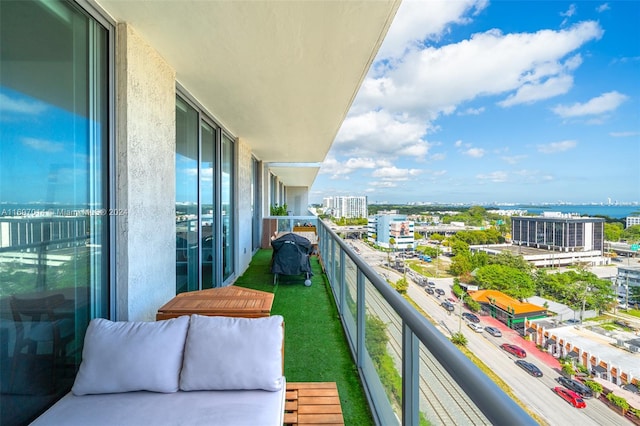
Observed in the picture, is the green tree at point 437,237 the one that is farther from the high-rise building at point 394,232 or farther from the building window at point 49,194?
the building window at point 49,194

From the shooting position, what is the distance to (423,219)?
3199 millimetres

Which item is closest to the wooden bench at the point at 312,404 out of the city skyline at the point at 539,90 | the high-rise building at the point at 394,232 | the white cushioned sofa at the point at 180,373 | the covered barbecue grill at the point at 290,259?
the white cushioned sofa at the point at 180,373

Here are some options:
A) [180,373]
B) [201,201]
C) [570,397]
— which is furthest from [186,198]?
[570,397]

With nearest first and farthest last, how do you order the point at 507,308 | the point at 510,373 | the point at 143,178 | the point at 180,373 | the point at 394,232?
1. the point at 510,373
2. the point at 507,308
3. the point at 180,373
4. the point at 143,178
5. the point at 394,232

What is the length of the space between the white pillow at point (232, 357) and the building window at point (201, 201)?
6.20ft

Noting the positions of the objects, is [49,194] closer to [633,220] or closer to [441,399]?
[441,399]

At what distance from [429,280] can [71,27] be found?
2793mm

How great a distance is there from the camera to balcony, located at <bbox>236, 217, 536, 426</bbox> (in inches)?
34.6

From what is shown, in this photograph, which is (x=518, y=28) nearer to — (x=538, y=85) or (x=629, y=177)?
(x=538, y=85)

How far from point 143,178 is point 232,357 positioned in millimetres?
Answer: 1549

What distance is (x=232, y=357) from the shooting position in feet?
5.71

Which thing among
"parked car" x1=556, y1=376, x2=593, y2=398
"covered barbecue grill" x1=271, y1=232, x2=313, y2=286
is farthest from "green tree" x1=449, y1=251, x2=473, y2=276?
"covered barbecue grill" x1=271, y1=232, x2=313, y2=286

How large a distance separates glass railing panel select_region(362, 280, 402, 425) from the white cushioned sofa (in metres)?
0.61

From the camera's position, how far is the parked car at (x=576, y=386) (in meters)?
1.06
